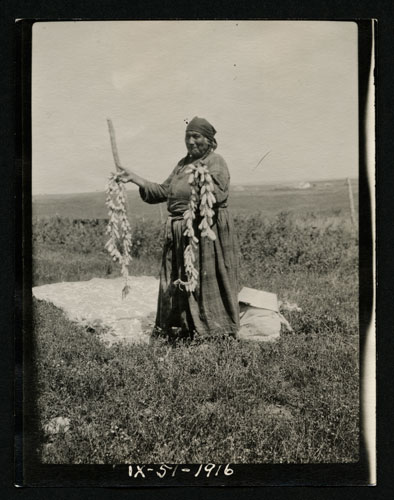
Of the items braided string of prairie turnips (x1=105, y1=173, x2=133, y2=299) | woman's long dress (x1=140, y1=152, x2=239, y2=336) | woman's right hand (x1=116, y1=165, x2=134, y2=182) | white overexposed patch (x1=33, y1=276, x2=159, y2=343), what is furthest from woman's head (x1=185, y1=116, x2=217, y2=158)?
white overexposed patch (x1=33, y1=276, x2=159, y2=343)

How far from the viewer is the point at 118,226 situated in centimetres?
586

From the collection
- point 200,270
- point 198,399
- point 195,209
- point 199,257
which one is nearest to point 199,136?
point 195,209

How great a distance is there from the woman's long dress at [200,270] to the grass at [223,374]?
19 centimetres

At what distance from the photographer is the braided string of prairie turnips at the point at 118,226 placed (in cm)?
578

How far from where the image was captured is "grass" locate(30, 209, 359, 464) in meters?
5.46

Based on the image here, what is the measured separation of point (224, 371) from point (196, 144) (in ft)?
7.27

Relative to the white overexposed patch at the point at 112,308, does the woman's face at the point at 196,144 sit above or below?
above

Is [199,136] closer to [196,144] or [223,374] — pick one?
[196,144]

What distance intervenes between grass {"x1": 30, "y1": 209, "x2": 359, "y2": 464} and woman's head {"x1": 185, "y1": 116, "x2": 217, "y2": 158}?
832mm

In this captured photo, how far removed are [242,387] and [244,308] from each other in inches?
33.5

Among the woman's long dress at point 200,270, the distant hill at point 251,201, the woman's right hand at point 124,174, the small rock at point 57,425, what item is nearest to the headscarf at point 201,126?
the woman's long dress at point 200,270

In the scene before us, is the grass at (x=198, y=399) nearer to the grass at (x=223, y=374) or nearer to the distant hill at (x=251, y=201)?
the grass at (x=223, y=374)

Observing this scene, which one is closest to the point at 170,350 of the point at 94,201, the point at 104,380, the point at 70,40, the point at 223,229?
the point at 104,380

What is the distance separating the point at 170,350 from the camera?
582 centimetres
